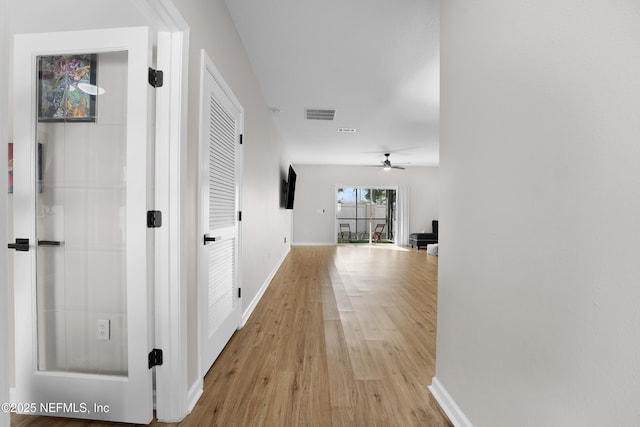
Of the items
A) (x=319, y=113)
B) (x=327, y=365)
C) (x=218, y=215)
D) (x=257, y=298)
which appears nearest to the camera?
(x=327, y=365)

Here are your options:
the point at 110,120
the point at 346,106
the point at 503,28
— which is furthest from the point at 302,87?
the point at 503,28

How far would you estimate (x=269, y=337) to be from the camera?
2398 millimetres

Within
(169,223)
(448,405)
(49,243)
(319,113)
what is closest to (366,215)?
(319,113)

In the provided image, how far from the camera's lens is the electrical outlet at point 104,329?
148 cm

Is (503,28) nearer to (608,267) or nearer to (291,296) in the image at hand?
(608,267)

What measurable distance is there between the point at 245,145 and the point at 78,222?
5.32 feet

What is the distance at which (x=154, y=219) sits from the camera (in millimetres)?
1421

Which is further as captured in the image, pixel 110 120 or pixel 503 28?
pixel 110 120

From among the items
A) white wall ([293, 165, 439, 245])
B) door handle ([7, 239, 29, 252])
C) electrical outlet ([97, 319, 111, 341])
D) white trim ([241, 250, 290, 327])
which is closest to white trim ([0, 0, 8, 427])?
electrical outlet ([97, 319, 111, 341])

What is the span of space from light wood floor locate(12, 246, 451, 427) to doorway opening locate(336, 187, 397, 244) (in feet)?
22.5

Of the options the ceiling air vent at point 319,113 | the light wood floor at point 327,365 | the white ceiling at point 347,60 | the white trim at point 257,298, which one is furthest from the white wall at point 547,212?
the ceiling air vent at point 319,113

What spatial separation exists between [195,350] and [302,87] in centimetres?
307

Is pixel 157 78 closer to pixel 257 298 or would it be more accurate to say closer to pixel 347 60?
pixel 347 60

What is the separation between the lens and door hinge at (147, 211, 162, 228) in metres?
1.40
